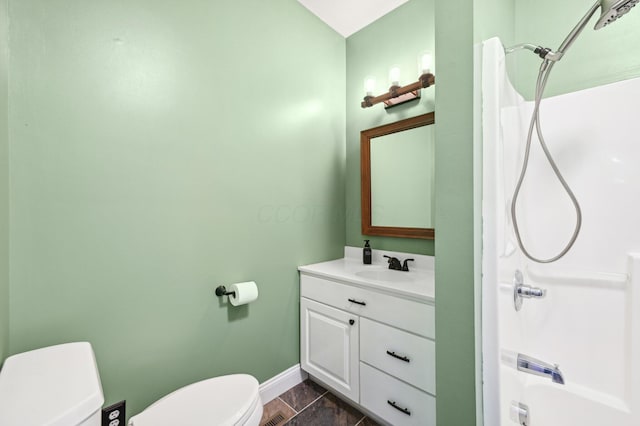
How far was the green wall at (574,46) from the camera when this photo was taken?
1152mm

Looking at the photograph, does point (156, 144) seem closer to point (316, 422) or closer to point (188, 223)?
point (188, 223)

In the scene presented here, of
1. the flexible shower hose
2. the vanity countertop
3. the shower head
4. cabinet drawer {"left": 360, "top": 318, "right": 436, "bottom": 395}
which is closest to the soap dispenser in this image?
the vanity countertop

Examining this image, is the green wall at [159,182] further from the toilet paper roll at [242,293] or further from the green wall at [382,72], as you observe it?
the green wall at [382,72]

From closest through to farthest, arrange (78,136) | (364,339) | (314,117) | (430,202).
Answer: (78,136) < (364,339) < (430,202) < (314,117)

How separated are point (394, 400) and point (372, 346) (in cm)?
27

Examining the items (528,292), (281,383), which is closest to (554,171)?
(528,292)

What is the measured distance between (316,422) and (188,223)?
135 cm

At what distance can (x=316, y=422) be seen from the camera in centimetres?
148

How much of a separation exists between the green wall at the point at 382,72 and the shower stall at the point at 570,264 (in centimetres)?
64

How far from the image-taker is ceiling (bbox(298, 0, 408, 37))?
184 cm

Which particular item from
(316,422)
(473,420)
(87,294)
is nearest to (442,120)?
(473,420)

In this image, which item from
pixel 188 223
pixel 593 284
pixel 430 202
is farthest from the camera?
pixel 430 202

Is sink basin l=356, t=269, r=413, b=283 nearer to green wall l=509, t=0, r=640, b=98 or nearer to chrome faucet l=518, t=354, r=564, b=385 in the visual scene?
chrome faucet l=518, t=354, r=564, b=385

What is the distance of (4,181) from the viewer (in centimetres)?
88
